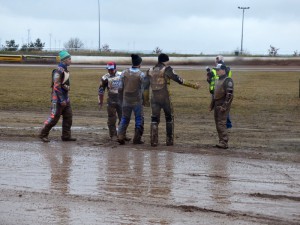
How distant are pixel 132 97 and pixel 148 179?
404cm

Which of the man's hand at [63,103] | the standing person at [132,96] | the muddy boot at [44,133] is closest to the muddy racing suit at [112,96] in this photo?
the standing person at [132,96]

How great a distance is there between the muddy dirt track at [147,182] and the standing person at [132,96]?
403 mm

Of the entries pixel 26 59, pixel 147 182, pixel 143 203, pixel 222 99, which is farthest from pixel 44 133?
pixel 26 59

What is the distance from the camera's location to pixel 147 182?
10383mm

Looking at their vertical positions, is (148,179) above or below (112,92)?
below

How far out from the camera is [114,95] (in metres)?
15.3

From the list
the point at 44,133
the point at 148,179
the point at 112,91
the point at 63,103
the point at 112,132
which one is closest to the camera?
the point at 148,179

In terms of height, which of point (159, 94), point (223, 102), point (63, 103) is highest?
point (159, 94)

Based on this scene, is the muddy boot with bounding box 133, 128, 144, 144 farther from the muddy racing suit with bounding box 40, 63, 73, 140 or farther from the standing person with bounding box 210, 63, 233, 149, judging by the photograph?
the standing person with bounding box 210, 63, 233, 149

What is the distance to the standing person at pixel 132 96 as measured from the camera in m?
14.4

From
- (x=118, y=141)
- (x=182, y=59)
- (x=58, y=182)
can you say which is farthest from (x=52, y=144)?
(x=182, y=59)

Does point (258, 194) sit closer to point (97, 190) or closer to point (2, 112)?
point (97, 190)

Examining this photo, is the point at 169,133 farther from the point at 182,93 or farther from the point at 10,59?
the point at 10,59

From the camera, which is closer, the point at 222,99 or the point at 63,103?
the point at 222,99
